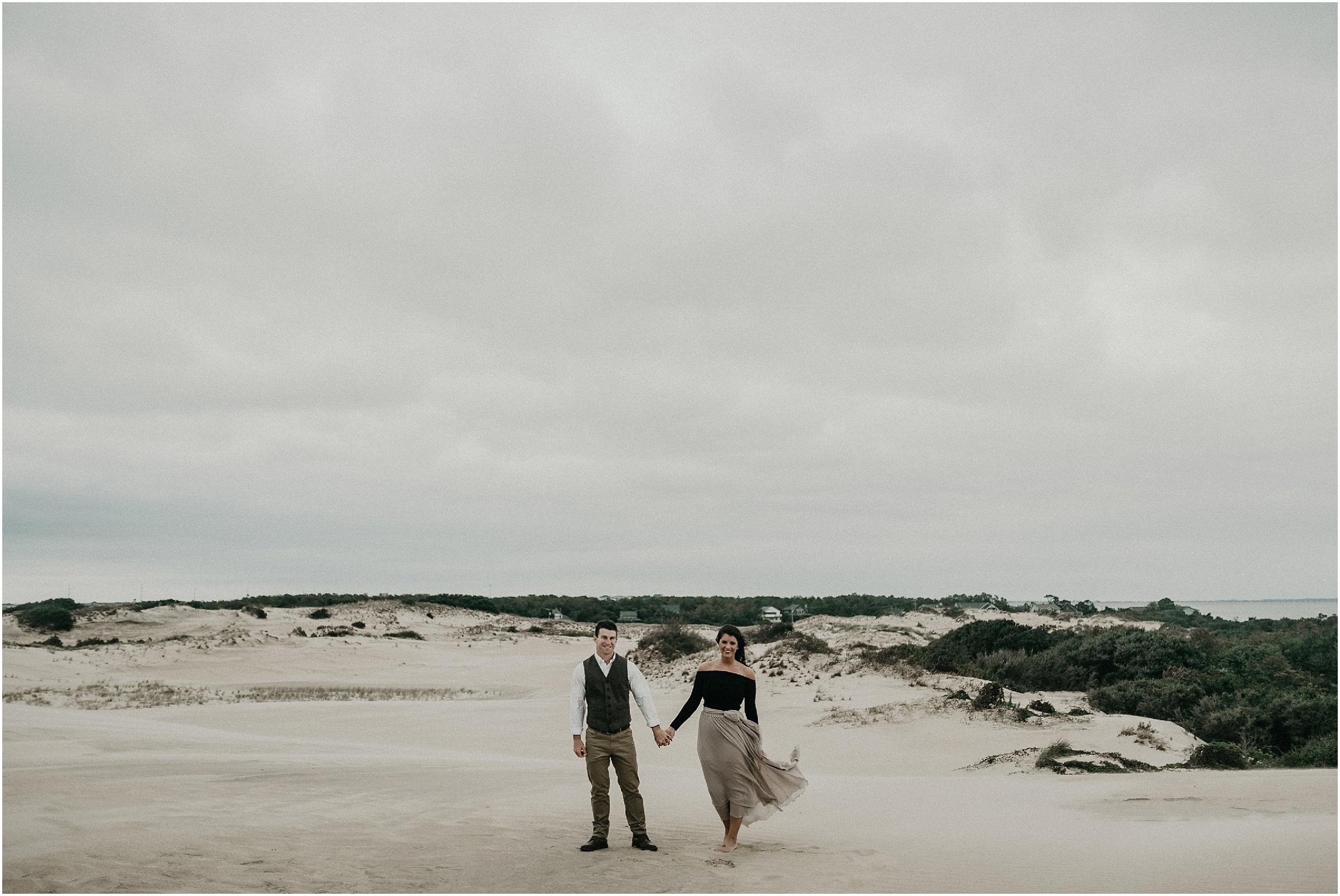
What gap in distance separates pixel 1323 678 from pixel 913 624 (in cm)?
2377

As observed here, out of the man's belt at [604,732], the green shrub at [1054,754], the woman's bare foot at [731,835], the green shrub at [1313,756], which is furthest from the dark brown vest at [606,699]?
the green shrub at [1313,756]

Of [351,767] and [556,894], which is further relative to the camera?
[351,767]

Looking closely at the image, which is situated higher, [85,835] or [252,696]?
[85,835]

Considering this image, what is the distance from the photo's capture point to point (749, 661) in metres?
Result: 28.4

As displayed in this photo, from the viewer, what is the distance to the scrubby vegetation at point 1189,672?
15531mm

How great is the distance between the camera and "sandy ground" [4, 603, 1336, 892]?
292 inches

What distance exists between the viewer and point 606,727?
8.20 meters

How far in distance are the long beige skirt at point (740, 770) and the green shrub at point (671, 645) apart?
23872 mm

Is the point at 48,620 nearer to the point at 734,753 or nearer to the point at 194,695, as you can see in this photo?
the point at 194,695

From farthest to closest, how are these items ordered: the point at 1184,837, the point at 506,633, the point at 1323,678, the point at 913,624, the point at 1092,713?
the point at 506,633 → the point at 913,624 → the point at 1323,678 → the point at 1092,713 → the point at 1184,837

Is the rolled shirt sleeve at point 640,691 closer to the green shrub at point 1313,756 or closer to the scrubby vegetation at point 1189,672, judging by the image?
the scrubby vegetation at point 1189,672

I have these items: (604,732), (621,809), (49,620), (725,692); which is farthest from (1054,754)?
(49,620)

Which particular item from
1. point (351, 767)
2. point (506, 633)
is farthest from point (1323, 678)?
point (506, 633)

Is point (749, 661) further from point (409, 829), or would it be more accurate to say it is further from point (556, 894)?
point (556, 894)
